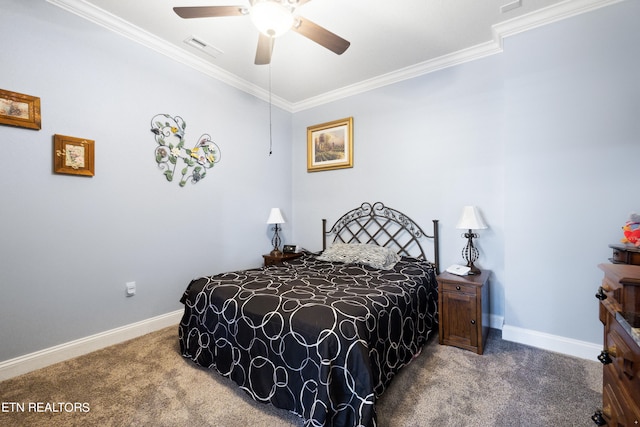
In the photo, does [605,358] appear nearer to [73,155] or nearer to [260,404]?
[260,404]

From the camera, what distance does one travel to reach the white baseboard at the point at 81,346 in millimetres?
1946

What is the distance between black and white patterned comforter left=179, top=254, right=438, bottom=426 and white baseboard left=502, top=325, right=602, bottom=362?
2.38 feet

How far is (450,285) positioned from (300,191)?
2527mm

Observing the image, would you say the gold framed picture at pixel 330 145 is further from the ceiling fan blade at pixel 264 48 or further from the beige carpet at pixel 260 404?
the beige carpet at pixel 260 404

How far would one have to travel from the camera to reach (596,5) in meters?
2.14

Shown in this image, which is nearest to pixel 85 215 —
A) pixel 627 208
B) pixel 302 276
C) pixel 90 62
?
pixel 90 62

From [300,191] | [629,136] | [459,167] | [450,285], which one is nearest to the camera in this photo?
[629,136]

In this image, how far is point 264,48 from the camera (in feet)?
6.73

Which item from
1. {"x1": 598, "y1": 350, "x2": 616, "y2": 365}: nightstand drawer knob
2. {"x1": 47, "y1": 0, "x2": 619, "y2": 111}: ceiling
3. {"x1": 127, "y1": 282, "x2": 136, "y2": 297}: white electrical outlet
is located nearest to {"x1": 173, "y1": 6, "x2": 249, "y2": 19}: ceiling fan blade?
{"x1": 47, "y1": 0, "x2": 619, "y2": 111}: ceiling

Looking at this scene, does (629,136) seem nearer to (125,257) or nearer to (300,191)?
(300,191)

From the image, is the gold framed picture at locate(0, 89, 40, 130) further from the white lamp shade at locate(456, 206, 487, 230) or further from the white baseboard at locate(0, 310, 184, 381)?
the white lamp shade at locate(456, 206, 487, 230)

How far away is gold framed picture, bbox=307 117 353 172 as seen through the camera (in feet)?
12.1

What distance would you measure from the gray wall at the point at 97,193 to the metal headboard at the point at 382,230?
59.3 inches

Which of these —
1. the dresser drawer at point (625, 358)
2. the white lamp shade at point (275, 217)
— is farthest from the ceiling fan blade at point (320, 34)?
the white lamp shade at point (275, 217)
